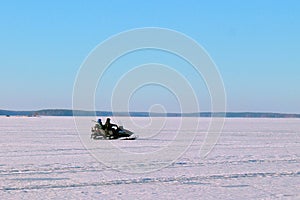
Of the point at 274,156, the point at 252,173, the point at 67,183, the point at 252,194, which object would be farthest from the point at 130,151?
the point at 252,194

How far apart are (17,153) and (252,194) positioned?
884 centimetres

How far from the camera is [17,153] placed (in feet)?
49.6

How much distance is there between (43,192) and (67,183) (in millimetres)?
955

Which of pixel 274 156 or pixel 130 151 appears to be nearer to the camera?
pixel 274 156

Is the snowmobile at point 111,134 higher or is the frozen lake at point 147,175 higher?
the snowmobile at point 111,134

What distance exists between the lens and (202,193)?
28.0 ft

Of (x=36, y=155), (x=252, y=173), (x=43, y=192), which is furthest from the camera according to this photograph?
(x=36, y=155)

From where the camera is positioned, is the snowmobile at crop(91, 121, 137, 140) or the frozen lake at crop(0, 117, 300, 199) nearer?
the frozen lake at crop(0, 117, 300, 199)

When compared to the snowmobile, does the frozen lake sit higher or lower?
lower

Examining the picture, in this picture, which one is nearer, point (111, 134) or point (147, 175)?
point (147, 175)

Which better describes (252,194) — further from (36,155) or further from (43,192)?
(36,155)

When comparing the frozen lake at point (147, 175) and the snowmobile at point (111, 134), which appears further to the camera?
the snowmobile at point (111, 134)

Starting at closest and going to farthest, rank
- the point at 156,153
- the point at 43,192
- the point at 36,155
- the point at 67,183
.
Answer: the point at 43,192
the point at 67,183
the point at 36,155
the point at 156,153

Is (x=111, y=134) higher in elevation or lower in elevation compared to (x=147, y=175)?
higher
